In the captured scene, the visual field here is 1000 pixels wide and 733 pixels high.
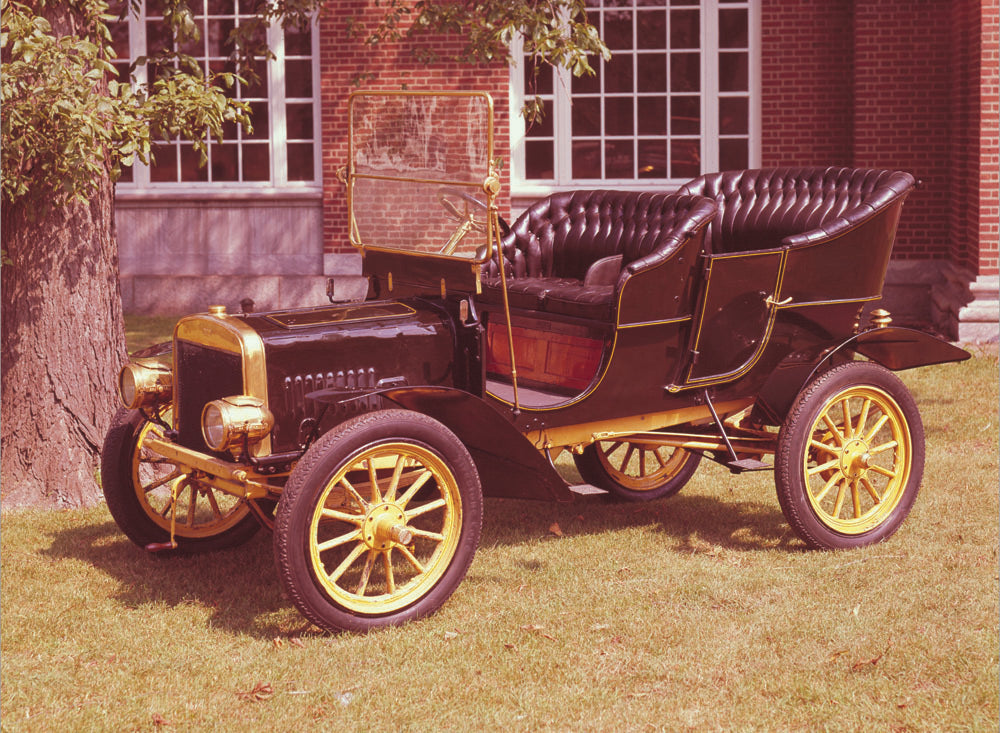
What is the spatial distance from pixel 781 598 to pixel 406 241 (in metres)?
2.12

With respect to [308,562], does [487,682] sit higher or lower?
lower

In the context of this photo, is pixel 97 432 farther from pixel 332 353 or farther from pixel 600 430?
pixel 600 430

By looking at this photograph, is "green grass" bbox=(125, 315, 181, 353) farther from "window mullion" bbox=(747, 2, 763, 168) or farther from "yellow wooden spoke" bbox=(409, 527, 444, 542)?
"yellow wooden spoke" bbox=(409, 527, 444, 542)

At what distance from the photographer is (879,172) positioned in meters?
6.57

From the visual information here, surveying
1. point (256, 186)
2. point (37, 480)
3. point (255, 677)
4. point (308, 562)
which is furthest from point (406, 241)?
point (256, 186)

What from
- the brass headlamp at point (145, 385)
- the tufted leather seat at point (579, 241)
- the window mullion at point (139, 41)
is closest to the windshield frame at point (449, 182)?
the tufted leather seat at point (579, 241)

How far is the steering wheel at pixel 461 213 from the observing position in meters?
5.57

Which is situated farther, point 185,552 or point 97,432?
point 97,432

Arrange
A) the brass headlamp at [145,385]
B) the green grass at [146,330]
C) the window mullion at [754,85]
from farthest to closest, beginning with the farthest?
the window mullion at [754,85] < the green grass at [146,330] < the brass headlamp at [145,385]

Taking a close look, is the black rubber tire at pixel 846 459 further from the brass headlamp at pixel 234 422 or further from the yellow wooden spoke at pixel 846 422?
the brass headlamp at pixel 234 422

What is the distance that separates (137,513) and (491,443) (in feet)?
5.22

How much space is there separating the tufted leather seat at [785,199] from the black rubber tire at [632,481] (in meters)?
1.12

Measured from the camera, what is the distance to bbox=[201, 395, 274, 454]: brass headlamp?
4.80 meters

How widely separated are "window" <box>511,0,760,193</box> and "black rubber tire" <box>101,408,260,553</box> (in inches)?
310
